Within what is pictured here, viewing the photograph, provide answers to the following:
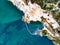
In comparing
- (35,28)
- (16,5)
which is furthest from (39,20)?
(16,5)

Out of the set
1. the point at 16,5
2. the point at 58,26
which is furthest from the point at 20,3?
the point at 58,26

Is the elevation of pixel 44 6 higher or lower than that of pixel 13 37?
higher

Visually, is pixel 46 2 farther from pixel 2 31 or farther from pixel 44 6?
pixel 2 31

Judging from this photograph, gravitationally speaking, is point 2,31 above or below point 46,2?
below

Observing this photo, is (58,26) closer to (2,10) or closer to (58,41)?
(58,41)

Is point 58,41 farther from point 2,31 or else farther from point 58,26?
point 2,31
